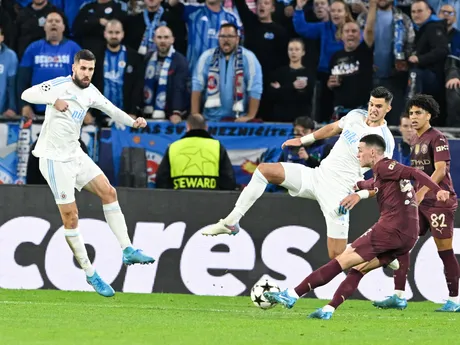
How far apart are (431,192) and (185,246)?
3.35 m

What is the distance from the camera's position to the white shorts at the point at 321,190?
12422 mm

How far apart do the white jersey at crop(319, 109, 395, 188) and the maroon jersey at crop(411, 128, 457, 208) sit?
35 cm

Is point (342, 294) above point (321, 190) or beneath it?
beneath

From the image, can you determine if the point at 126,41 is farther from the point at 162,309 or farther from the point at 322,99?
the point at 162,309

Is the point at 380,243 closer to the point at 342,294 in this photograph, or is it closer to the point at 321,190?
the point at 342,294

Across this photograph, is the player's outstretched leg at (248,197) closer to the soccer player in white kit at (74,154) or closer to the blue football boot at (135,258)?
the blue football boot at (135,258)

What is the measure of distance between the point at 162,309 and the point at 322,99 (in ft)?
20.3

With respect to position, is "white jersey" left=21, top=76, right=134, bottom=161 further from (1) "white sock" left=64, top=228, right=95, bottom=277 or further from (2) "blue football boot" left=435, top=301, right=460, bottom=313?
(2) "blue football boot" left=435, top=301, right=460, bottom=313

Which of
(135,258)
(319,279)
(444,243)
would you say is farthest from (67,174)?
(444,243)

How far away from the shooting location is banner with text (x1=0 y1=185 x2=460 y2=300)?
14.2m

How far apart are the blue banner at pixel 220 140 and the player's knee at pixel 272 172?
12.1ft

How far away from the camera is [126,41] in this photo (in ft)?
57.0

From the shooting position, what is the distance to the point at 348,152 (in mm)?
12875

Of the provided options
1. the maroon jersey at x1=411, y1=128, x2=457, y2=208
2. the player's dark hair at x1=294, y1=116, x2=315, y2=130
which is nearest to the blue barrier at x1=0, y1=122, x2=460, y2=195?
the player's dark hair at x1=294, y1=116, x2=315, y2=130
